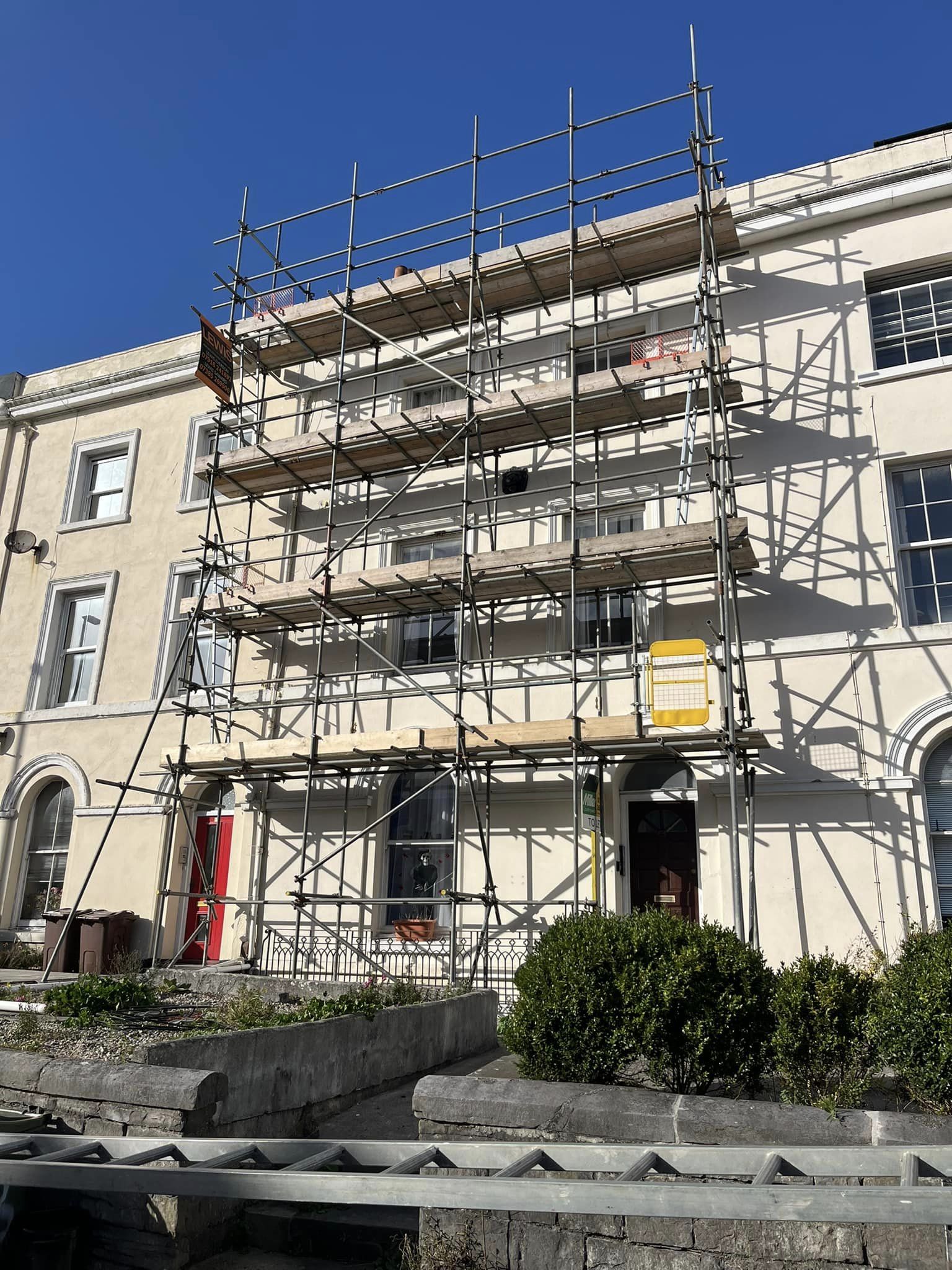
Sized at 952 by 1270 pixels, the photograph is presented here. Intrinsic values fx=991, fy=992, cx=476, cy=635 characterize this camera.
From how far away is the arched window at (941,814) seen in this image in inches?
483

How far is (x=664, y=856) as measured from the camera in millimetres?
13914

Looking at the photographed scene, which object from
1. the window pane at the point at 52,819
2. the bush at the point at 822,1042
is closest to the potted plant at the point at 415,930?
the window pane at the point at 52,819

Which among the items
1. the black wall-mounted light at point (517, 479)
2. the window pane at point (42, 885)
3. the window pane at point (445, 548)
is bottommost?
the window pane at point (42, 885)

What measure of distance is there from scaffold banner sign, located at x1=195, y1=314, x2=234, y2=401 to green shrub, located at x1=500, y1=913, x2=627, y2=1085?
13816 millimetres

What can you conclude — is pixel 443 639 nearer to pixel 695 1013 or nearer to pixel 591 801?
pixel 591 801

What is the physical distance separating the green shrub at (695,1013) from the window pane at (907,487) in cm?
944

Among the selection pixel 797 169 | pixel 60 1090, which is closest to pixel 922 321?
pixel 797 169

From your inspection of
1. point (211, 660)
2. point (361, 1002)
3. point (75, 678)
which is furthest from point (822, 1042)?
point (75, 678)

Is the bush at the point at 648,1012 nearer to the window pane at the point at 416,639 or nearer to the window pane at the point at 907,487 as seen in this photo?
the window pane at the point at 907,487

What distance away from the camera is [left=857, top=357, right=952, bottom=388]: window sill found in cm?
1407

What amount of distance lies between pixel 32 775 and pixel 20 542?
5.16 m

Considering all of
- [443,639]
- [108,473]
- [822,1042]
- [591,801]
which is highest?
[108,473]

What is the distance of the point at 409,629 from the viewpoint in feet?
54.7

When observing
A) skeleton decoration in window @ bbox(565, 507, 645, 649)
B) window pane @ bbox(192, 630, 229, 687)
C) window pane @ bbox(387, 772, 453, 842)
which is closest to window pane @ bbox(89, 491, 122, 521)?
window pane @ bbox(192, 630, 229, 687)
